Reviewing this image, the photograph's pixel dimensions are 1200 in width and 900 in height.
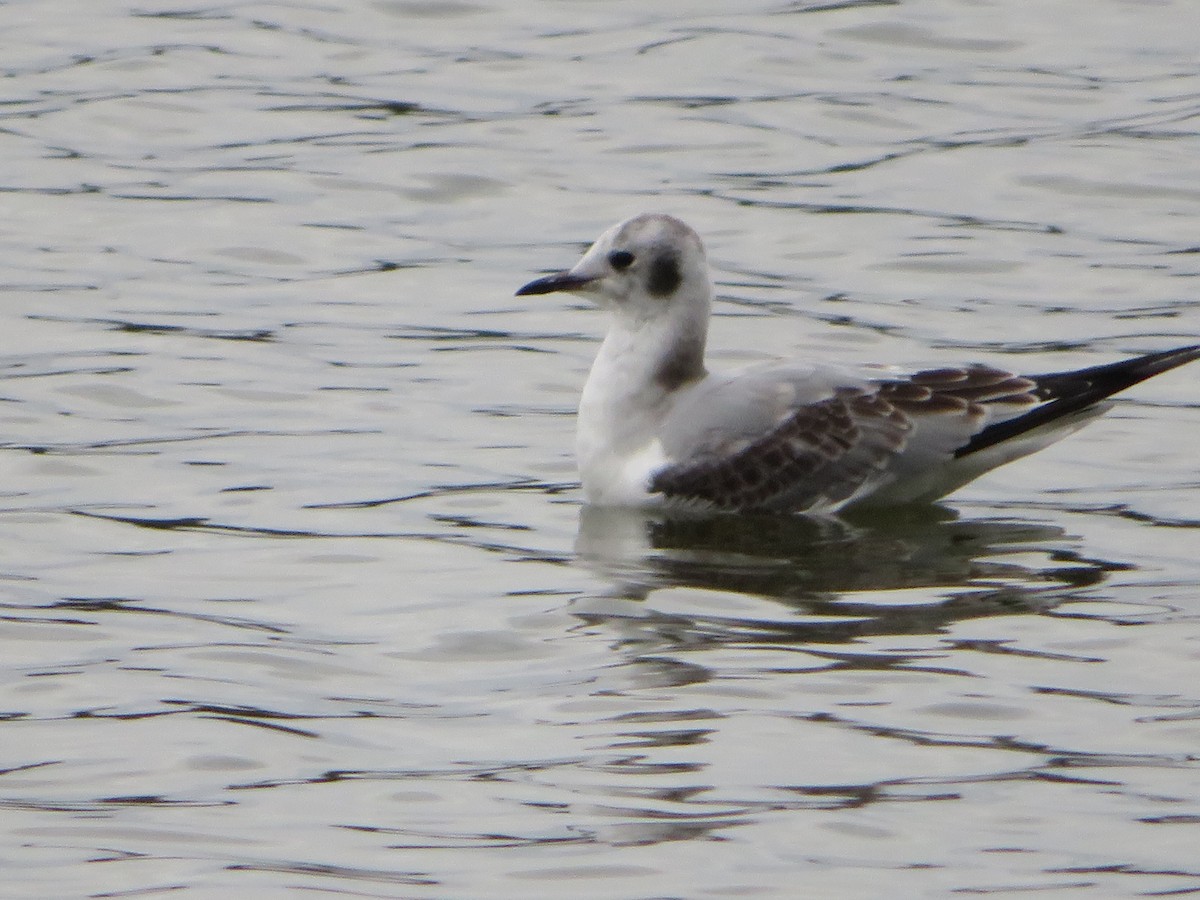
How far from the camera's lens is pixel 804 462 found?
9.80 m

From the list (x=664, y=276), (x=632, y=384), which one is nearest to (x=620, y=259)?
(x=664, y=276)

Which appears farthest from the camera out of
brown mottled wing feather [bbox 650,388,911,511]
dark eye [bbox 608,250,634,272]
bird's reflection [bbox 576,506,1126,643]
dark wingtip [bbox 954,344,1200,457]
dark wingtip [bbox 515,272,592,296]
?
dark eye [bbox 608,250,634,272]

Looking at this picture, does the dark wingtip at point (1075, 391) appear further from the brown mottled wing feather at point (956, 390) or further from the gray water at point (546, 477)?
the gray water at point (546, 477)

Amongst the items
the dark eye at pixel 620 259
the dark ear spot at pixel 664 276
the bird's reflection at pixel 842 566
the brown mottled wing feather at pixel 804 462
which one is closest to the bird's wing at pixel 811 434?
the brown mottled wing feather at pixel 804 462

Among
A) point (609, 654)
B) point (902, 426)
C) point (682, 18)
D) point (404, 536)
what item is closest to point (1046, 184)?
point (682, 18)

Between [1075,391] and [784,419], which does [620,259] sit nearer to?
[784,419]

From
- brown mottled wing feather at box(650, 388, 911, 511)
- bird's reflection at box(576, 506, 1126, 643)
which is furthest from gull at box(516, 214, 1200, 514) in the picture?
bird's reflection at box(576, 506, 1126, 643)

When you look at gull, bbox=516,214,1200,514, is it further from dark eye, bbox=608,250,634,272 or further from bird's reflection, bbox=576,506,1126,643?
bird's reflection, bbox=576,506,1126,643

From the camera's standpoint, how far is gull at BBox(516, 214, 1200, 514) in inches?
385

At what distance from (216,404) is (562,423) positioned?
5.26ft

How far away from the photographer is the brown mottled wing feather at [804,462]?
9.73m

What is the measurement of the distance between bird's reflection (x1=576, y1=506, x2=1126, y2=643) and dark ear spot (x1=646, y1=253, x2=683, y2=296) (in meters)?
1.01

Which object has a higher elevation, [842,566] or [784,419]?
[784,419]

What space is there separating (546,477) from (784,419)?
1.16 metres
